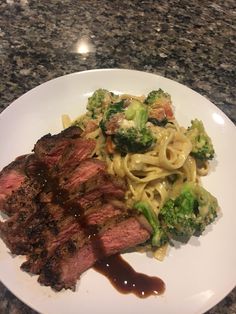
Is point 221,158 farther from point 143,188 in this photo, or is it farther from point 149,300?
point 149,300

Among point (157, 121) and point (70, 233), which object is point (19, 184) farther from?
point (157, 121)

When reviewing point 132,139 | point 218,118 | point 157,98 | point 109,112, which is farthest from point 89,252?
point 218,118

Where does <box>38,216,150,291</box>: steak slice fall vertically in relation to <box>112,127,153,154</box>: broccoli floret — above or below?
below

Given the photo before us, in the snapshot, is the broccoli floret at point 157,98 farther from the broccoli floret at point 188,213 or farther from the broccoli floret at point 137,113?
the broccoli floret at point 188,213

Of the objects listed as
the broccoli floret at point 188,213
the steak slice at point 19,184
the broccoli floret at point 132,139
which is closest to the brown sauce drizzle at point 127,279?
the broccoli floret at point 188,213

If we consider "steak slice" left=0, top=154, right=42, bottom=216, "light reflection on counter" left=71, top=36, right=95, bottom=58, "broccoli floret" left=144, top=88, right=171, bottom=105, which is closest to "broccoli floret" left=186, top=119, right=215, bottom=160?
"broccoli floret" left=144, top=88, right=171, bottom=105

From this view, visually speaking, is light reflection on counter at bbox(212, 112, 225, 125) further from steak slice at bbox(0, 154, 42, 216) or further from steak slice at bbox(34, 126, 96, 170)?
steak slice at bbox(0, 154, 42, 216)
